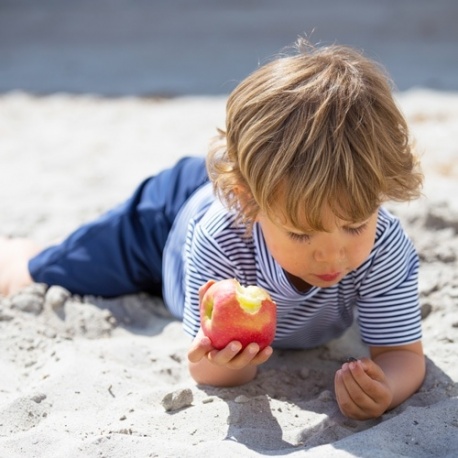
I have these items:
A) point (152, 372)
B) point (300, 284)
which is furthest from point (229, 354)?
point (152, 372)

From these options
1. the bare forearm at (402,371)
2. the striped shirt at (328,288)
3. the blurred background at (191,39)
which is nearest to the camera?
the bare forearm at (402,371)

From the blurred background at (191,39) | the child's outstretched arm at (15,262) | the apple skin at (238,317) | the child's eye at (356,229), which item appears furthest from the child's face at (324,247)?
the blurred background at (191,39)

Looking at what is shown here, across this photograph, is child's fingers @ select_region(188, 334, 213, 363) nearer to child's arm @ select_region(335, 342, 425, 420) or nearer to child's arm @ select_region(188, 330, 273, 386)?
child's arm @ select_region(188, 330, 273, 386)

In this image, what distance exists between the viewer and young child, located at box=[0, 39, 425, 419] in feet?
5.92

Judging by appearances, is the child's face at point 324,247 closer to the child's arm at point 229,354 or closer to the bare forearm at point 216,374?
the child's arm at point 229,354

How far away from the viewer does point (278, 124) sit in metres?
1.83

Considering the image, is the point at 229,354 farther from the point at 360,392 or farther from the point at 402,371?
the point at 402,371

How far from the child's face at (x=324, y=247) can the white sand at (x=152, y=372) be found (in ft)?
1.05

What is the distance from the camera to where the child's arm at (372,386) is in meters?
1.97

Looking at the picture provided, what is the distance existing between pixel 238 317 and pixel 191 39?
15.0 feet

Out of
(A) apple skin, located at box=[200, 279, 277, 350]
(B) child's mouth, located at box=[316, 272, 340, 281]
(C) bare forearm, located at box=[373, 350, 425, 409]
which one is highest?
(B) child's mouth, located at box=[316, 272, 340, 281]

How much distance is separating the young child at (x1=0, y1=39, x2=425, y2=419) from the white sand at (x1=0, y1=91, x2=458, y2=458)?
95 millimetres

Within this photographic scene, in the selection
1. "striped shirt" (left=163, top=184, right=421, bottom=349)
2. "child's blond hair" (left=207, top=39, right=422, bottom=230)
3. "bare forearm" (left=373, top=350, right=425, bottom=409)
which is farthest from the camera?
"striped shirt" (left=163, top=184, right=421, bottom=349)

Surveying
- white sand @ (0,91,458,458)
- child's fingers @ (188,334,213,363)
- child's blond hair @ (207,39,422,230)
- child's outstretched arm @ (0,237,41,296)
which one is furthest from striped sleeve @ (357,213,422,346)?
child's outstretched arm @ (0,237,41,296)
